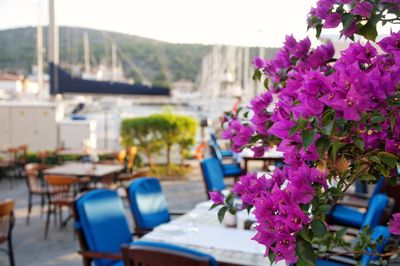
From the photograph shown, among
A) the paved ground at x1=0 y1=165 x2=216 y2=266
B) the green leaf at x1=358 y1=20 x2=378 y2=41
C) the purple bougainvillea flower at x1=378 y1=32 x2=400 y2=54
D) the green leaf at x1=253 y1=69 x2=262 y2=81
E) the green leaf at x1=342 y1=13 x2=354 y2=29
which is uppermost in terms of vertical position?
the green leaf at x1=342 y1=13 x2=354 y2=29

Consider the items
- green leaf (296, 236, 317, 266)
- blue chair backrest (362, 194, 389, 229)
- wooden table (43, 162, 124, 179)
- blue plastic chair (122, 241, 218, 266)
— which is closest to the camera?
green leaf (296, 236, 317, 266)

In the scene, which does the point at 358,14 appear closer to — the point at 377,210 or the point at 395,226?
the point at 395,226

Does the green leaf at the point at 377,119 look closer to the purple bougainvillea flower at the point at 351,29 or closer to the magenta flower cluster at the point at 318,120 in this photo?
the magenta flower cluster at the point at 318,120

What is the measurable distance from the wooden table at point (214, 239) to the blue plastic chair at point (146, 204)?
470mm

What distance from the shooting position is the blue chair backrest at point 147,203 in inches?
146

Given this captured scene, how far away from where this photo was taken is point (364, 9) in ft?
2.90

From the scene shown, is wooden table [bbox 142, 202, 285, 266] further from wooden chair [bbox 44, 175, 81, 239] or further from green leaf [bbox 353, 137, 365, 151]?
wooden chair [bbox 44, 175, 81, 239]

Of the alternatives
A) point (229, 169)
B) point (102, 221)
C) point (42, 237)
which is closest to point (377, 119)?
point (102, 221)

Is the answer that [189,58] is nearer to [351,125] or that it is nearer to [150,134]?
[150,134]

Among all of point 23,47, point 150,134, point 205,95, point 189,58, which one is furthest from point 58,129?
point 23,47

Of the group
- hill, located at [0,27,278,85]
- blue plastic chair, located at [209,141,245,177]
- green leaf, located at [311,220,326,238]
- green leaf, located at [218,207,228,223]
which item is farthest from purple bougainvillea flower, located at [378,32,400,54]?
hill, located at [0,27,278,85]

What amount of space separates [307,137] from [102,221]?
2.85 meters

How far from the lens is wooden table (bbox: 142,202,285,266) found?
8.33 ft

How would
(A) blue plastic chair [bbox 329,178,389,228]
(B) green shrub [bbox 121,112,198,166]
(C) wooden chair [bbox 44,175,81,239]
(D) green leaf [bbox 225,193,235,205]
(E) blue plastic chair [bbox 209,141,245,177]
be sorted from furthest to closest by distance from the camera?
(B) green shrub [bbox 121,112,198,166]
(E) blue plastic chair [bbox 209,141,245,177]
(C) wooden chair [bbox 44,175,81,239]
(A) blue plastic chair [bbox 329,178,389,228]
(D) green leaf [bbox 225,193,235,205]
